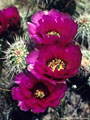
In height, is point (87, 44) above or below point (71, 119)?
above

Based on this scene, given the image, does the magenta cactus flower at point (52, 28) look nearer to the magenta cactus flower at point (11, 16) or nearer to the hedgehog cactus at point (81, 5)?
the magenta cactus flower at point (11, 16)

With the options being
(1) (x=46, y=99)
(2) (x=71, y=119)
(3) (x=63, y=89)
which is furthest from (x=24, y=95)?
(2) (x=71, y=119)

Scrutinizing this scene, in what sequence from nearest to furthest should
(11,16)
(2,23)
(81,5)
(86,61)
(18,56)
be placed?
(18,56) < (86,61) < (2,23) < (11,16) < (81,5)

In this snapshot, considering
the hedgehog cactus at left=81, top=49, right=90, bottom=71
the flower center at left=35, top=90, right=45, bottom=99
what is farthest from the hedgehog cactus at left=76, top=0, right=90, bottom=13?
the flower center at left=35, top=90, right=45, bottom=99

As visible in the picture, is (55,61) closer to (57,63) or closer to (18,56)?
(57,63)

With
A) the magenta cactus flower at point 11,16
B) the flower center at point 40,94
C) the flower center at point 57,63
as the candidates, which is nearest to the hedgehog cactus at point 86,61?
the flower center at point 57,63

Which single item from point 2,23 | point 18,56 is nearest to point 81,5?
point 2,23

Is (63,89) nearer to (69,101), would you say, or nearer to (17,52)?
(17,52)
